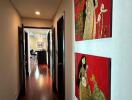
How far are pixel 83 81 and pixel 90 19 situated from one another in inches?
28.7

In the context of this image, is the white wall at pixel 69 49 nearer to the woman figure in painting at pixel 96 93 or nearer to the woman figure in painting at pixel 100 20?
the woman figure in painting at pixel 96 93

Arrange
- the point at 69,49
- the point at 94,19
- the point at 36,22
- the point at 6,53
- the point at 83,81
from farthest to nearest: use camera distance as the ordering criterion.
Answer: the point at 36,22 < the point at 6,53 < the point at 69,49 < the point at 83,81 < the point at 94,19

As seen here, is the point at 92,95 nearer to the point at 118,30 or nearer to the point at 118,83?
the point at 118,83

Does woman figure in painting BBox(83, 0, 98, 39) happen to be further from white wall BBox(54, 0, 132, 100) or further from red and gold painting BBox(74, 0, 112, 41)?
white wall BBox(54, 0, 132, 100)

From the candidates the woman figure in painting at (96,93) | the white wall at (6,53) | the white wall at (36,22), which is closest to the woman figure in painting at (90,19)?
the woman figure in painting at (96,93)

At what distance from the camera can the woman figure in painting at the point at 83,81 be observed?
1463 mm

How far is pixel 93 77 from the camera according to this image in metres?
1.31

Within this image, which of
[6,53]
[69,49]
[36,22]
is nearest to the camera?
[69,49]

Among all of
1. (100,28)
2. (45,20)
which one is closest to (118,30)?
(100,28)

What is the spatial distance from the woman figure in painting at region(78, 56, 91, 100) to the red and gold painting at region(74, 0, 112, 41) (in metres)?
0.32

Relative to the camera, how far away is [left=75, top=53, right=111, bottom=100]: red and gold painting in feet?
3.56

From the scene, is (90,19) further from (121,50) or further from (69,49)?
(69,49)

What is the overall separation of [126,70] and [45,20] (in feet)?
15.4

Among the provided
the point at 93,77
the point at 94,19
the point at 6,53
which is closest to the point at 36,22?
the point at 6,53
